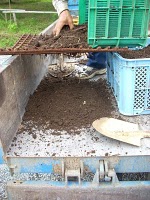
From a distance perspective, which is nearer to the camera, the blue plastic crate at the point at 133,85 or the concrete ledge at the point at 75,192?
the concrete ledge at the point at 75,192

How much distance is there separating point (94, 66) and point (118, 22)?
3.81 feet

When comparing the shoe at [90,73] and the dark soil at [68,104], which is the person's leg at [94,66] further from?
the dark soil at [68,104]

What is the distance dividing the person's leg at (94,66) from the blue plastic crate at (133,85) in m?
0.91

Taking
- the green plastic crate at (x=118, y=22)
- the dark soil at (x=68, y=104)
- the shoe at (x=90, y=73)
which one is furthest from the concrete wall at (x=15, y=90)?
A: the green plastic crate at (x=118, y=22)

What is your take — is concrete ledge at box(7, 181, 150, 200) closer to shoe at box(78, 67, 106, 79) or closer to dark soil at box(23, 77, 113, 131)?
dark soil at box(23, 77, 113, 131)

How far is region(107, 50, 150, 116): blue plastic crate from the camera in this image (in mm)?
2156

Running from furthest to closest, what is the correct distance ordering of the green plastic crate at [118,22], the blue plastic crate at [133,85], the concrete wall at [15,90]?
the green plastic crate at [118,22]
the blue plastic crate at [133,85]
the concrete wall at [15,90]

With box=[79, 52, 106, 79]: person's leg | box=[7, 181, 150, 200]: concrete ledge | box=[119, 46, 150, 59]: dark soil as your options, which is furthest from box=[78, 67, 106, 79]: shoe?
box=[7, 181, 150, 200]: concrete ledge

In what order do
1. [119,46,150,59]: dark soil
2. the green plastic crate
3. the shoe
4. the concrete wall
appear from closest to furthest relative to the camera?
the concrete wall < the green plastic crate < [119,46,150,59]: dark soil < the shoe

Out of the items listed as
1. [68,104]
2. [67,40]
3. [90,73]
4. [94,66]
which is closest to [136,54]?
[67,40]

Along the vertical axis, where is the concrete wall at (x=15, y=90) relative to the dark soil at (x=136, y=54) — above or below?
below

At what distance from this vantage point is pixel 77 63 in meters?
3.70

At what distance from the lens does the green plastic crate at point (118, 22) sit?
7.43 ft

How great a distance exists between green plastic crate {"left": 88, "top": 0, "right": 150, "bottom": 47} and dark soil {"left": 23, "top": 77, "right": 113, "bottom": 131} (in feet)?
1.66
